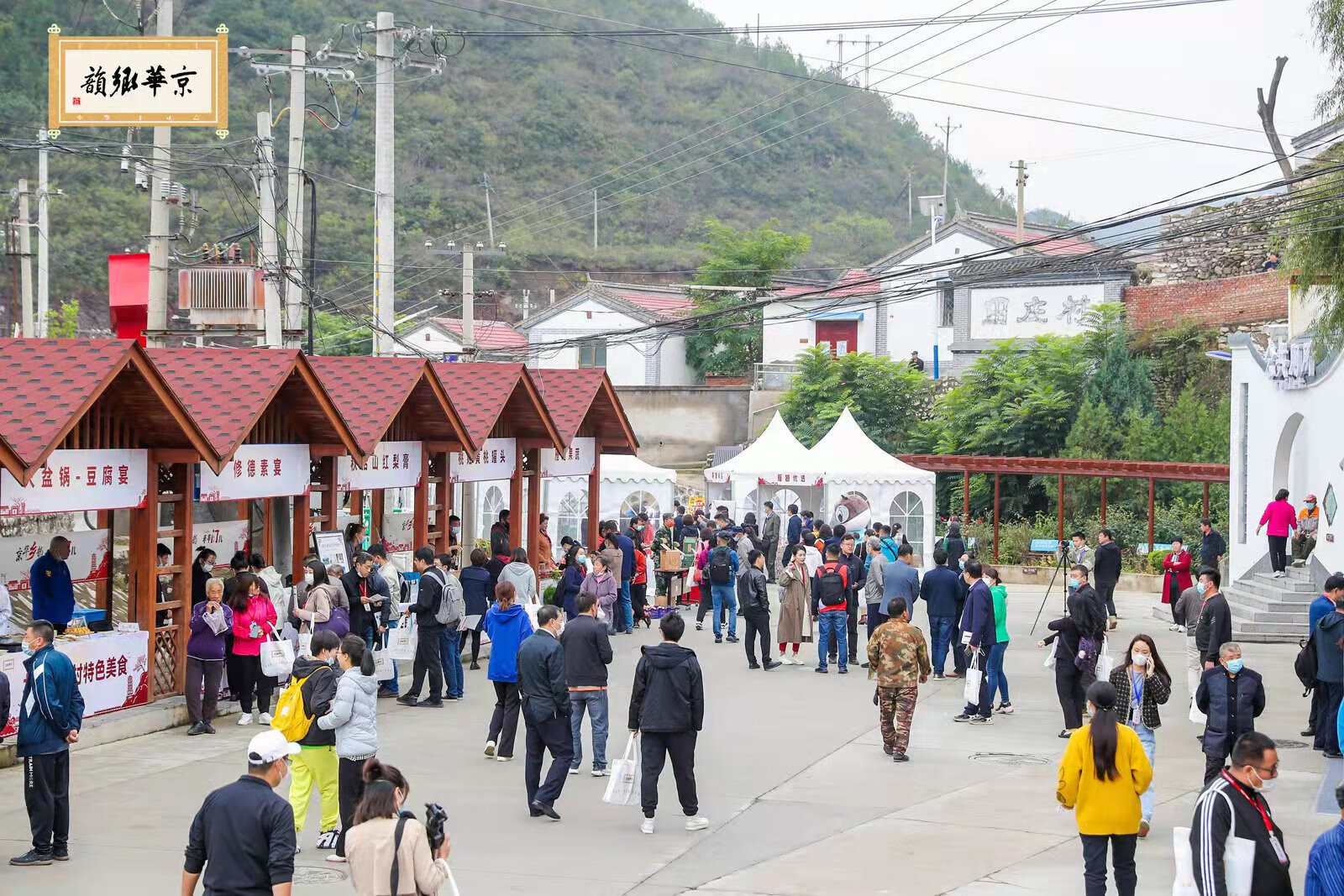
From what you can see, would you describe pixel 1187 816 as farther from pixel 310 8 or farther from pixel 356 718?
pixel 310 8

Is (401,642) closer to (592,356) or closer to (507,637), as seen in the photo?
(507,637)

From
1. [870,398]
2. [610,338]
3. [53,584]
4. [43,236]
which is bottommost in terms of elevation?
[53,584]

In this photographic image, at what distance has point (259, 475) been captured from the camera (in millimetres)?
16891

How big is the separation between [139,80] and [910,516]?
19346mm

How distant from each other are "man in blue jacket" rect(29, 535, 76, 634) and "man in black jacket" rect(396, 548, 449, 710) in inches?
144

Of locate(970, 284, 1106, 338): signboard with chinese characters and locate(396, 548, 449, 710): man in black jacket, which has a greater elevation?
locate(970, 284, 1106, 338): signboard with chinese characters

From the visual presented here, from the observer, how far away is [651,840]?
436 inches

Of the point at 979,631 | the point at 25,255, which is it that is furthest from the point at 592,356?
the point at 979,631

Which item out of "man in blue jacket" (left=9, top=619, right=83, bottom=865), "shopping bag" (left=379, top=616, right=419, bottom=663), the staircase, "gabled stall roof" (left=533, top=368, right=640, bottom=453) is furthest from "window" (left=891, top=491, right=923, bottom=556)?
"man in blue jacket" (left=9, top=619, right=83, bottom=865)

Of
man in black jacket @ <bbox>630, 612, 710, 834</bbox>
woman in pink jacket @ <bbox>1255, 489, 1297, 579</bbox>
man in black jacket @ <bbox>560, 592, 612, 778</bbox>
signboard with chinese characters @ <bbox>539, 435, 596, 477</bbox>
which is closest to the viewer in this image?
man in black jacket @ <bbox>630, 612, 710, 834</bbox>

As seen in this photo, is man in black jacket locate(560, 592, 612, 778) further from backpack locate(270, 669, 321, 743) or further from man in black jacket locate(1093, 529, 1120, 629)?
man in black jacket locate(1093, 529, 1120, 629)

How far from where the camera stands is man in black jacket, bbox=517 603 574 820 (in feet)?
38.1

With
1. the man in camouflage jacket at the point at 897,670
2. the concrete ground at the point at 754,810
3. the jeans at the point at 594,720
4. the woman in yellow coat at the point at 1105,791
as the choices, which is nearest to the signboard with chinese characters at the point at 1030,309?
the concrete ground at the point at 754,810

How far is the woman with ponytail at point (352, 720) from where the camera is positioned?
32.5 ft
